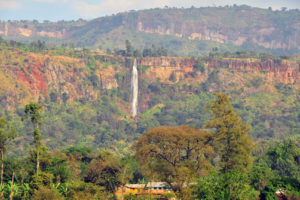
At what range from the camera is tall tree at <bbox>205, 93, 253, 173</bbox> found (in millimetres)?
40250

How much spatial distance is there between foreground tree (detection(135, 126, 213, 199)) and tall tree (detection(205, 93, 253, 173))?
3.45 feet

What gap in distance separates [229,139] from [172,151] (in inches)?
177

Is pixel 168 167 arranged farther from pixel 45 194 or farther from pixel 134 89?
pixel 134 89

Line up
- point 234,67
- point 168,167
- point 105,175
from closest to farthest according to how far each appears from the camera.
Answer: point 168,167 → point 105,175 → point 234,67

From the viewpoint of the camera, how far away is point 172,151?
4031 centimetres

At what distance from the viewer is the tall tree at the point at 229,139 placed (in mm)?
40250

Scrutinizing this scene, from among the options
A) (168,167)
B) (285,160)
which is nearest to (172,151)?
(168,167)

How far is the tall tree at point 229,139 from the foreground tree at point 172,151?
3.45 feet

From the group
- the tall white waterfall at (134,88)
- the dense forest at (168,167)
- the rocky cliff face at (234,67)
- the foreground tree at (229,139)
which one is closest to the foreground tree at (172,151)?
the dense forest at (168,167)

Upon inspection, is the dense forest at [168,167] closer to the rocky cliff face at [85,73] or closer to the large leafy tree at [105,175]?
the large leafy tree at [105,175]

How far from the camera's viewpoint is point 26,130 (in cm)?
8225

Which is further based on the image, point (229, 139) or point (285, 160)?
point (285, 160)

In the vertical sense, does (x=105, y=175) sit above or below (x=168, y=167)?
below

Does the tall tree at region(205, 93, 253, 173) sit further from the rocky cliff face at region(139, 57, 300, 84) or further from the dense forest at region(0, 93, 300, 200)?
the rocky cliff face at region(139, 57, 300, 84)
